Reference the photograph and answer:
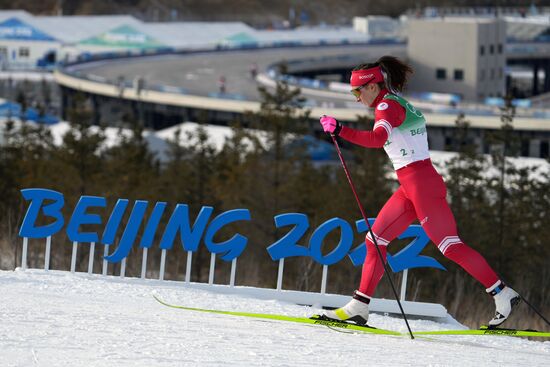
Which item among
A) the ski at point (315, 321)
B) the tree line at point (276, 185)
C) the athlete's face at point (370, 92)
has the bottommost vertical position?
the tree line at point (276, 185)

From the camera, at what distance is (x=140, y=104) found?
291ft

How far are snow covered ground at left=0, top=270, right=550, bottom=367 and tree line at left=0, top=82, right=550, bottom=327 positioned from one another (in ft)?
84.8

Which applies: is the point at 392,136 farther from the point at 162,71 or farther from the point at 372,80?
the point at 162,71

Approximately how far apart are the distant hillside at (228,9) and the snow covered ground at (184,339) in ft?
530

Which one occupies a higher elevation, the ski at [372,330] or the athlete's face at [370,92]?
the athlete's face at [370,92]

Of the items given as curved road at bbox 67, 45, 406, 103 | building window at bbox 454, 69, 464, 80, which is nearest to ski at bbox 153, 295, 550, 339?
curved road at bbox 67, 45, 406, 103

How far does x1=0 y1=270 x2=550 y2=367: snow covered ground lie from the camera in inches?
363

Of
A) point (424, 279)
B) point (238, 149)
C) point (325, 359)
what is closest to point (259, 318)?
point (325, 359)

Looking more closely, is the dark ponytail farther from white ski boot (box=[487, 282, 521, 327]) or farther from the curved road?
the curved road

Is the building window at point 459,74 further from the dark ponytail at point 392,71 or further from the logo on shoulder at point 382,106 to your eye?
the logo on shoulder at point 382,106

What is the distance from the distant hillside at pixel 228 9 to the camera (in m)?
180

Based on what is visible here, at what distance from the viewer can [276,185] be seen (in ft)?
171

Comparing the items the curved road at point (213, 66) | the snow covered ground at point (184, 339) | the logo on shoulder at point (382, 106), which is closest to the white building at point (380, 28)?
the curved road at point (213, 66)

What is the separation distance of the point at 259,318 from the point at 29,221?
3918 millimetres
